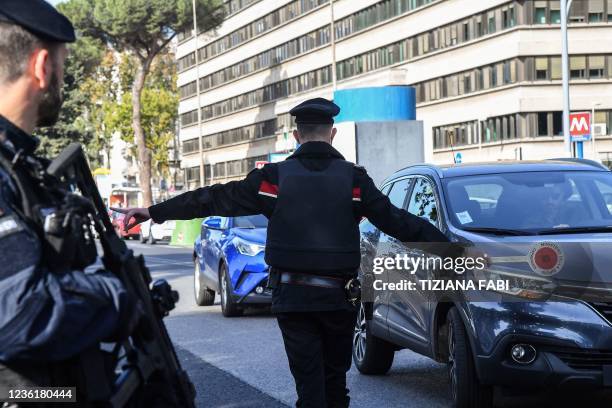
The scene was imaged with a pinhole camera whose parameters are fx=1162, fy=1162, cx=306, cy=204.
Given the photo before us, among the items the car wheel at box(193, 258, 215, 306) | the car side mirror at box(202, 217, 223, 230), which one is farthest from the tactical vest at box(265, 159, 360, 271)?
the car wheel at box(193, 258, 215, 306)

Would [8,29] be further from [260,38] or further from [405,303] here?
[260,38]

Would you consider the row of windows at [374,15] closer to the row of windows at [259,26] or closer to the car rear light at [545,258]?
the row of windows at [259,26]

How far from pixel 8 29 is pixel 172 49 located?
10741cm

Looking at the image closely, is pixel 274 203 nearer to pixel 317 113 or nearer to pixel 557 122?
pixel 317 113

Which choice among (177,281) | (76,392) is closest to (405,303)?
(76,392)

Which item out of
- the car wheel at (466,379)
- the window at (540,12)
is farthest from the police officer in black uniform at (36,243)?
the window at (540,12)

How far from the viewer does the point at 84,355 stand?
9.05 feet

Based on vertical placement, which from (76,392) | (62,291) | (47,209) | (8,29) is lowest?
(76,392)

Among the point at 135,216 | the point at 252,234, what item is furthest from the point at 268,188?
the point at 252,234

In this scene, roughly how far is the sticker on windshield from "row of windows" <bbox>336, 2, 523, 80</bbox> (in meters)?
52.7

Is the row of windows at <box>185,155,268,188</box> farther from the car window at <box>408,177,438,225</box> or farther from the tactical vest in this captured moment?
the tactical vest

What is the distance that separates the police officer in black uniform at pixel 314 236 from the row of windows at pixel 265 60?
72419mm

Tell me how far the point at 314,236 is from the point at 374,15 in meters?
66.7

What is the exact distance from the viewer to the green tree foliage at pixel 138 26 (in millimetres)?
62469
